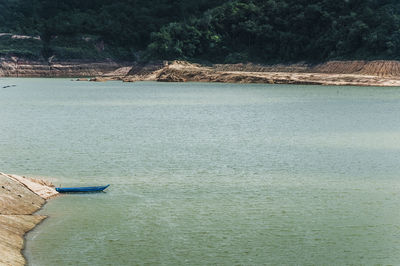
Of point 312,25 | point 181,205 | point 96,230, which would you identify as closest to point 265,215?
point 181,205

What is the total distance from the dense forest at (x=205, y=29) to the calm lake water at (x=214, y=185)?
186ft

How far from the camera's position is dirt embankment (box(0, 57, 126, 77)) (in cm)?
16825

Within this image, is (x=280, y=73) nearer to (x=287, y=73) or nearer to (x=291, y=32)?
(x=287, y=73)

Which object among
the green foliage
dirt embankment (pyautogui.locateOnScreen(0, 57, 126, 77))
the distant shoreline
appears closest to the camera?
the distant shoreline

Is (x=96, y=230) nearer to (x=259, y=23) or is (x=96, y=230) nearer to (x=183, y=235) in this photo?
(x=183, y=235)

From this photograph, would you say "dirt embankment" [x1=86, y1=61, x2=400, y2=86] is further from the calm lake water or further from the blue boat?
the blue boat

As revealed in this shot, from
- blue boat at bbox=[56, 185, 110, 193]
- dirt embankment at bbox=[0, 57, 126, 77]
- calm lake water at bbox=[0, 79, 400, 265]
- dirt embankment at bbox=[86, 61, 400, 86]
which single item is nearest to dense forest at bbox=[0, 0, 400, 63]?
dirt embankment at bbox=[0, 57, 126, 77]

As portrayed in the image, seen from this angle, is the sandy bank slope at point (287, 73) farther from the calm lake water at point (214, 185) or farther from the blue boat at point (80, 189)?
the blue boat at point (80, 189)

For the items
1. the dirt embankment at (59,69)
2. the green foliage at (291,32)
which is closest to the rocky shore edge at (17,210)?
the green foliage at (291,32)

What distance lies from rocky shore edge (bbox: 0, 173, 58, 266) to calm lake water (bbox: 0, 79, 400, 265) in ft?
1.78

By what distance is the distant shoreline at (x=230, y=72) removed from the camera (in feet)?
371

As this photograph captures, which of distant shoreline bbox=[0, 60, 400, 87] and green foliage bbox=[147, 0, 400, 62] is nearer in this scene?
distant shoreline bbox=[0, 60, 400, 87]

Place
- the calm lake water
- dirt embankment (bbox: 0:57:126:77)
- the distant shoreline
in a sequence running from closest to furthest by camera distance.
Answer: the calm lake water
the distant shoreline
dirt embankment (bbox: 0:57:126:77)

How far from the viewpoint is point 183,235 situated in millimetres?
24422
